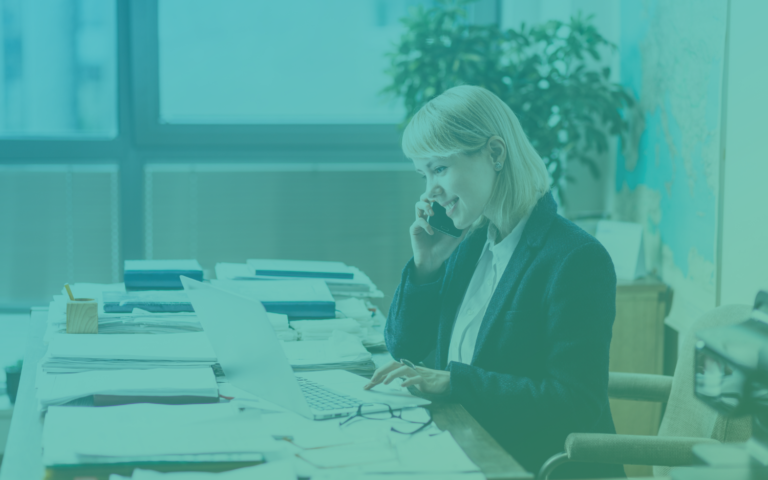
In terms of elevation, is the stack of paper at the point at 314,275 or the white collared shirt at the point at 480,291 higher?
the white collared shirt at the point at 480,291

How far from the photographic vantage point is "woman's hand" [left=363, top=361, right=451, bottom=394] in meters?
1.23

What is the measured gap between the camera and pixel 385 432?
3.57ft

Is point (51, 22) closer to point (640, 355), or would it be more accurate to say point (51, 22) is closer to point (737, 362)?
point (640, 355)

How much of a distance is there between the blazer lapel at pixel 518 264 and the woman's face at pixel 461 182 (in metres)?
0.11

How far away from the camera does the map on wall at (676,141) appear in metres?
2.02

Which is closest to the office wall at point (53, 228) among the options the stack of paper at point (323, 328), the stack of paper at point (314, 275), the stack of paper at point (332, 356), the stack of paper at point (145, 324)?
the stack of paper at point (314, 275)

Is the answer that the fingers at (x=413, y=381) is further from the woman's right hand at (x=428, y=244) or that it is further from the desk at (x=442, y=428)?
the woman's right hand at (x=428, y=244)

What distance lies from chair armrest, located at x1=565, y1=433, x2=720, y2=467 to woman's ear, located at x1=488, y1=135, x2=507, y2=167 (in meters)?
0.56

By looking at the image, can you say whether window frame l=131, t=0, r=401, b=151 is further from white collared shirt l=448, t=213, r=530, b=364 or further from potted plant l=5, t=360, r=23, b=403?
white collared shirt l=448, t=213, r=530, b=364

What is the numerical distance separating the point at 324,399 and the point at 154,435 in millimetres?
309

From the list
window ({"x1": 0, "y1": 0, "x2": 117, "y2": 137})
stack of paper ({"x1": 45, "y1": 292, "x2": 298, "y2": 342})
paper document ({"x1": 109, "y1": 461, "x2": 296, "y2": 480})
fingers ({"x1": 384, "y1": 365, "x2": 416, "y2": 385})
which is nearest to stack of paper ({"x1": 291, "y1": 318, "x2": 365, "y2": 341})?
stack of paper ({"x1": 45, "y1": 292, "x2": 298, "y2": 342})

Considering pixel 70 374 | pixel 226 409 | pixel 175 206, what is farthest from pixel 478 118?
pixel 175 206

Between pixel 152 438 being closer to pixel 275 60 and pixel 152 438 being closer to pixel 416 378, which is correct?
pixel 416 378
